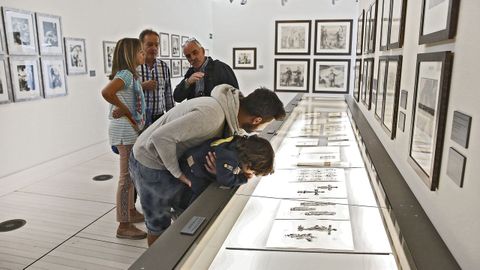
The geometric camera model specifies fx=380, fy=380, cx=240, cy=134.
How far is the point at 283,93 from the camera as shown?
1073 centimetres

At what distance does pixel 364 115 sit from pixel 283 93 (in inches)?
266

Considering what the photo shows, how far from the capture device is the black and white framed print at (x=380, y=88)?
108 inches

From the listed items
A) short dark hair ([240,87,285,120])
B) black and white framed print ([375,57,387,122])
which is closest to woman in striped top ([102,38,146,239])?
short dark hair ([240,87,285,120])

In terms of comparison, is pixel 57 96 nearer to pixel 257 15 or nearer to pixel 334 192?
pixel 334 192

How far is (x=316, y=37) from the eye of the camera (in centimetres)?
1005

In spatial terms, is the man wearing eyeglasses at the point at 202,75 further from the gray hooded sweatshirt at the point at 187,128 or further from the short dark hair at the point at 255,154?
the short dark hair at the point at 255,154

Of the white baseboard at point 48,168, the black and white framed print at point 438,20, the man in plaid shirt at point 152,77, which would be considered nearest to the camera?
the black and white framed print at point 438,20

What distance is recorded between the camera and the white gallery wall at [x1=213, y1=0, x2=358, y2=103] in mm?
9992

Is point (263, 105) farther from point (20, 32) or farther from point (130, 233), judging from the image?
point (20, 32)

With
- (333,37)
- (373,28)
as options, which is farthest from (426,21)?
(333,37)

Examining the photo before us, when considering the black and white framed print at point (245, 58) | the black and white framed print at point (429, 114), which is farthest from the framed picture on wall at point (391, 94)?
the black and white framed print at point (245, 58)

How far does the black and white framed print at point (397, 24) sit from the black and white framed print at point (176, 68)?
23.5 ft

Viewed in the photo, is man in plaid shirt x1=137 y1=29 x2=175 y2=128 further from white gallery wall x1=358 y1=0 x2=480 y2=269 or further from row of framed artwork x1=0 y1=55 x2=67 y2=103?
white gallery wall x1=358 y1=0 x2=480 y2=269

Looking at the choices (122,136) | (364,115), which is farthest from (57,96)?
(364,115)
